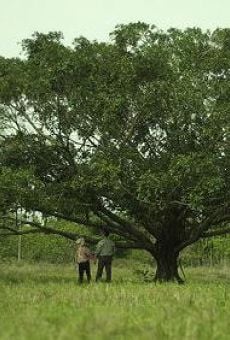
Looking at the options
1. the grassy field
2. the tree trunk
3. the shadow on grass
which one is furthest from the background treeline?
the grassy field

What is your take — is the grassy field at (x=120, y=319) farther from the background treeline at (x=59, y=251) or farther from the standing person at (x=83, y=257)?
the background treeline at (x=59, y=251)

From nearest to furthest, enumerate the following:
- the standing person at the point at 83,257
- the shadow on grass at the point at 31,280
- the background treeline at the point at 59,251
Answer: the shadow on grass at the point at 31,280 → the standing person at the point at 83,257 → the background treeline at the point at 59,251

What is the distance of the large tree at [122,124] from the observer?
1981cm

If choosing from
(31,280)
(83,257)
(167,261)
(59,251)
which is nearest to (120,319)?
(31,280)

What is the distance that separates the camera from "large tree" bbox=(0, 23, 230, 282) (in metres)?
19.8

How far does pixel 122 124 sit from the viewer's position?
2119 centimetres

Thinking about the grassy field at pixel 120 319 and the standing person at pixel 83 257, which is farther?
the standing person at pixel 83 257

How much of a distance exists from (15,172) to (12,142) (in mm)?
2138

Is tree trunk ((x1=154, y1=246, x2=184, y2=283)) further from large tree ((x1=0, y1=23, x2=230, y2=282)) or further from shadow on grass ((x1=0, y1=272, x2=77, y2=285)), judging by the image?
shadow on grass ((x1=0, y1=272, x2=77, y2=285))

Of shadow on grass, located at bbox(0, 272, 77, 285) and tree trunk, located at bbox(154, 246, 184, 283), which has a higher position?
tree trunk, located at bbox(154, 246, 184, 283)

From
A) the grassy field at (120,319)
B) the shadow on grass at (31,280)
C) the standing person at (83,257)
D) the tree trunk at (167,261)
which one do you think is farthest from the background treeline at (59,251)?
the grassy field at (120,319)

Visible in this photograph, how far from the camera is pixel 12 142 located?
21.8 m

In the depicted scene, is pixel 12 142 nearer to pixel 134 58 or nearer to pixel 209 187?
pixel 134 58

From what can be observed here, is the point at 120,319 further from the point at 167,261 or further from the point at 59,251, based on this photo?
the point at 59,251
